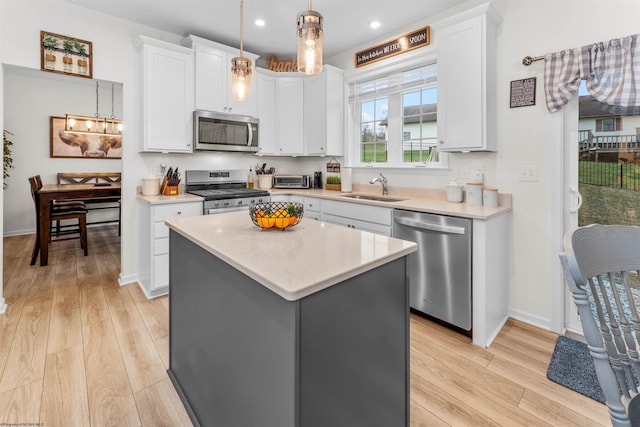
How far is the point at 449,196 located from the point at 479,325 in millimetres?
1092

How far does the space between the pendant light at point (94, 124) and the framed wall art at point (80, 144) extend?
0.10m

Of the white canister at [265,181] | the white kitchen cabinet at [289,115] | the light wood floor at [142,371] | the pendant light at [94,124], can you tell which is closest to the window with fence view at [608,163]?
the light wood floor at [142,371]

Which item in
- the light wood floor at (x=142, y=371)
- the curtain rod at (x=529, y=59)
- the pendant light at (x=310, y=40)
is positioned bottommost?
the light wood floor at (x=142, y=371)

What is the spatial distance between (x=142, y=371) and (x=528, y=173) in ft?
9.83

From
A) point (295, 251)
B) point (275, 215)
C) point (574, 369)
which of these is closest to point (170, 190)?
point (275, 215)

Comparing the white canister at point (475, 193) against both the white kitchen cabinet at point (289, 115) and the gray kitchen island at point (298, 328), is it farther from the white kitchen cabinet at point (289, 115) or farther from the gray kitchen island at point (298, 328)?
the white kitchen cabinet at point (289, 115)

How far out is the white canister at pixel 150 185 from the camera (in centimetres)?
328

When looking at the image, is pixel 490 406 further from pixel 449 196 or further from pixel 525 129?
pixel 525 129

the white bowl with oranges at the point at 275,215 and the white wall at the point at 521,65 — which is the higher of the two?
the white wall at the point at 521,65

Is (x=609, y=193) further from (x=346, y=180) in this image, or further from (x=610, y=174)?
(x=346, y=180)

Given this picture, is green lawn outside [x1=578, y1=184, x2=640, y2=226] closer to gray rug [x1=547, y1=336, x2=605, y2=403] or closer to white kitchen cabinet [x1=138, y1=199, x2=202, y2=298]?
gray rug [x1=547, y1=336, x2=605, y2=403]

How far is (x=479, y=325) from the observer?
2268mm

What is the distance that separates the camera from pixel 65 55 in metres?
2.93

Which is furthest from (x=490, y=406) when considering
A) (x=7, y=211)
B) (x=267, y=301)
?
(x=7, y=211)
